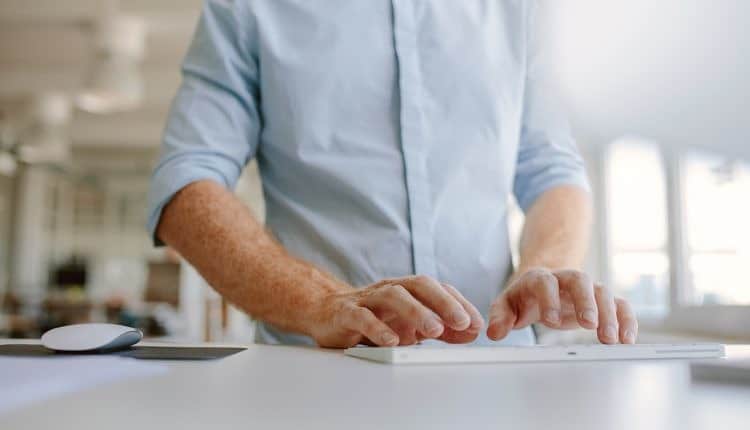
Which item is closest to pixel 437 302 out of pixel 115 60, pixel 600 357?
pixel 600 357

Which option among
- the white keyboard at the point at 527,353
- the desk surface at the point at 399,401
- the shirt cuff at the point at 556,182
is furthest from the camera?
the shirt cuff at the point at 556,182

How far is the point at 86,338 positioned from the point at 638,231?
5378 mm

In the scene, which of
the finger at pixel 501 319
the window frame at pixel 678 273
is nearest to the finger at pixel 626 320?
the finger at pixel 501 319

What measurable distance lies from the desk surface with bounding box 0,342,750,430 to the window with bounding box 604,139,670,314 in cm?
471

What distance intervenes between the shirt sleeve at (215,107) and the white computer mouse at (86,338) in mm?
383

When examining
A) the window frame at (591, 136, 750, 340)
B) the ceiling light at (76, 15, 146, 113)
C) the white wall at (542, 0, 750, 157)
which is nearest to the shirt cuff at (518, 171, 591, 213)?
the window frame at (591, 136, 750, 340)

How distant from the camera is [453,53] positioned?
122 cm

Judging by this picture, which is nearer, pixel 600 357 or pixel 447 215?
pixel 600 357

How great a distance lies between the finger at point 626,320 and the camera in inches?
31.9

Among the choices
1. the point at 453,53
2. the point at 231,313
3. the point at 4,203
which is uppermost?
the point at 4,203

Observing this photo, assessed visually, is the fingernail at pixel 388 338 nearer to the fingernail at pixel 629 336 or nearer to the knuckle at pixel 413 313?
the knuckle at pixel 413 313

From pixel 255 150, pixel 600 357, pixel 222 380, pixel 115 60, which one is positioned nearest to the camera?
pixel 222 380

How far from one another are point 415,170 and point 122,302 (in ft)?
32.1

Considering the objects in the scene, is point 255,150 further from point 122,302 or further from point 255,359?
point 122,302
